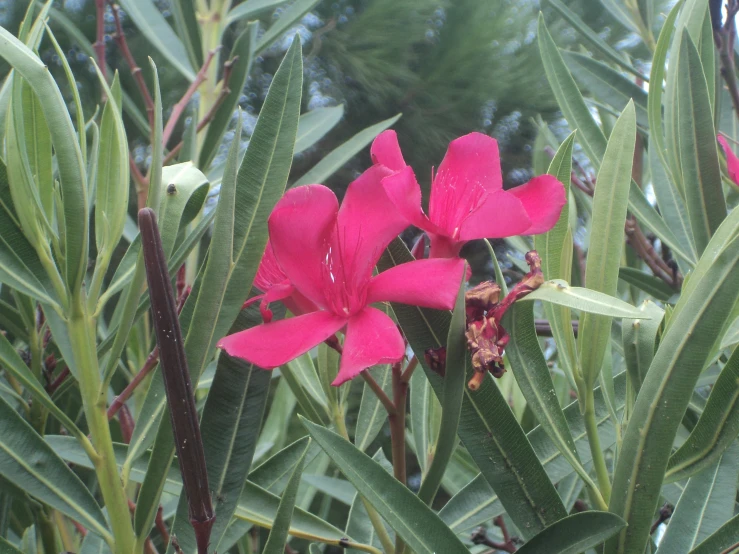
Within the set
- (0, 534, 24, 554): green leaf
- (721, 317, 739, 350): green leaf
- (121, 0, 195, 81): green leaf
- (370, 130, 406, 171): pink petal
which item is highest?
(121, 0, 195, 81): green leaf

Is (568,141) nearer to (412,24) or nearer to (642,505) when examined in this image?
(642,505)

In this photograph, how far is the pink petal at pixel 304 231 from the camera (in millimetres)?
441

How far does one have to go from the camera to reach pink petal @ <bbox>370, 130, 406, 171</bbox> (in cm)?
47

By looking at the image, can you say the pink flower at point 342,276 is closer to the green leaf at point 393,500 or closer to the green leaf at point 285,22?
the green leaf at point 393,500

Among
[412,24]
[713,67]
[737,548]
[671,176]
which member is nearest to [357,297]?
[737,548]

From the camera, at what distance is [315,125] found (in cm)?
117

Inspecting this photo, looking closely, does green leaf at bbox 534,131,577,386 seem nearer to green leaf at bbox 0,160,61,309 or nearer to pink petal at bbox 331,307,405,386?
pink petal at bbox 331,307,405,386

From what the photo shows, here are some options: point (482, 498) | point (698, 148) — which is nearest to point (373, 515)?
point (482, 498)

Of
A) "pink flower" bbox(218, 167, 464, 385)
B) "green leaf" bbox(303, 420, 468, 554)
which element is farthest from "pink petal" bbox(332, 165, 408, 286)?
"green leaf" bbox(303, 420, 468, 554)

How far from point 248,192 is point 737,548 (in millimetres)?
366

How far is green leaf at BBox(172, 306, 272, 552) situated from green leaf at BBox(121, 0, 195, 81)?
0.83m

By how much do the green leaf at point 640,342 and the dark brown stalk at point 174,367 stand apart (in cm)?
28

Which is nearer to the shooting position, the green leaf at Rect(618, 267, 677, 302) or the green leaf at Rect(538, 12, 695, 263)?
the green leaf at Rect(538, 12, 695, 263)

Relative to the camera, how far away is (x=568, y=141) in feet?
1.66
